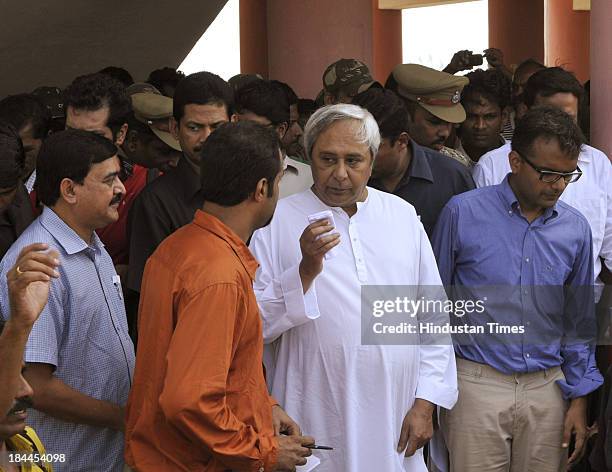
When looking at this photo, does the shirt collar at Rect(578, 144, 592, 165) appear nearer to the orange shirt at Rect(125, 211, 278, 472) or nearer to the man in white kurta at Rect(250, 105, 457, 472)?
the man in white kurta at Rect(250, 105, 457, 472)

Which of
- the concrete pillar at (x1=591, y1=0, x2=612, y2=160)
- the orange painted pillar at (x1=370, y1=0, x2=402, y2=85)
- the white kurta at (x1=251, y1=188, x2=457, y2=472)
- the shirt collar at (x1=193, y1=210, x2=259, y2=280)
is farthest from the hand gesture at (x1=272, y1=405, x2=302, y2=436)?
the orange painted pillar at (x1=370, y1=0, x2=402, y2=85)

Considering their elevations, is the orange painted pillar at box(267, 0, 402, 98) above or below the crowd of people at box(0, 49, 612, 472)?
above

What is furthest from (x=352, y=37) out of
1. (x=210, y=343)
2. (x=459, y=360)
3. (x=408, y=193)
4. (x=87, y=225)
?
(x=210, y=343)

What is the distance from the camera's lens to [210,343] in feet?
10.4

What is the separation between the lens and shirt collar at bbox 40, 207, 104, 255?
147 inches

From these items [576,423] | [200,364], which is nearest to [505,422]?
[576,423]

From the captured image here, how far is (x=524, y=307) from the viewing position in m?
4.63

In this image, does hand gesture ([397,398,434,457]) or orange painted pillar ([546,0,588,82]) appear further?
orange painted pillar ([546,0,588,82])

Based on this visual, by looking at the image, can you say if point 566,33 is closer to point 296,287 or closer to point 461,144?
point 461,144

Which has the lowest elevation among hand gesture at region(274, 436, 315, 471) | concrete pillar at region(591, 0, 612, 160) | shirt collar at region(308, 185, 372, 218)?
hand gesture at region(274, 436, 315, 471)

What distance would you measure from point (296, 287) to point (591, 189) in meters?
1.89

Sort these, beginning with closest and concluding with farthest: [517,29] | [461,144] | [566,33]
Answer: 1. [461,144]
2. [517,29]
3. [566,33]

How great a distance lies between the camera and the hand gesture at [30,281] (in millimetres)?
2805

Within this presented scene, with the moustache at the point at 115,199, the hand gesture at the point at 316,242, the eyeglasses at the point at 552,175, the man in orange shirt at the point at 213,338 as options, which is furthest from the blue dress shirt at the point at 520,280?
the moustache at the point at 115,199
